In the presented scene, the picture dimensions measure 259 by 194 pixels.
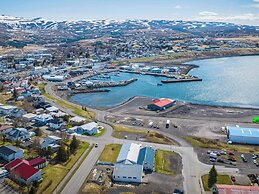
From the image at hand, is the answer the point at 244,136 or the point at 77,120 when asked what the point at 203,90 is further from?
the point at 77,120

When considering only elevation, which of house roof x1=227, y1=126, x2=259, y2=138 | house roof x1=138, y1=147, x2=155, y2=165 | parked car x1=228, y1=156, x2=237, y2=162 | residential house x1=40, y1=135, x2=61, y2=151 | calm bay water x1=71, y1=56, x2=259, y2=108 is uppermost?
house roof x1=227, y1=126, x2=259, y2=138

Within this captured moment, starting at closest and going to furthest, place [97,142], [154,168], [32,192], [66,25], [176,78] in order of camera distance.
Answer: [32,192] < [154,168] < [97,142] < [176,78] < [66,25]

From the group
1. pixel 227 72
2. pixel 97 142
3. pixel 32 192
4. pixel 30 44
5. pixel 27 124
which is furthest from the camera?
pixel 30 44

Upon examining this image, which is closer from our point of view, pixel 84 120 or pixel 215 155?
pixel 215 155

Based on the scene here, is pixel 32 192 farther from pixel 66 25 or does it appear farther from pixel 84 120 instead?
pixel 66 25

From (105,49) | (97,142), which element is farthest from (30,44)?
(97,142)

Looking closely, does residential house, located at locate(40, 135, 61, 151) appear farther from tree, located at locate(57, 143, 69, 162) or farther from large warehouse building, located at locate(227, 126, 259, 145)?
large warehouse building, located at locate(227, 126, 259, 145)

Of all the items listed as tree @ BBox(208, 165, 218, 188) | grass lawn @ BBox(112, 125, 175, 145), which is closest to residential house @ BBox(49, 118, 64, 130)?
grass lawn @ BBox(112, 125, 175, 145)
